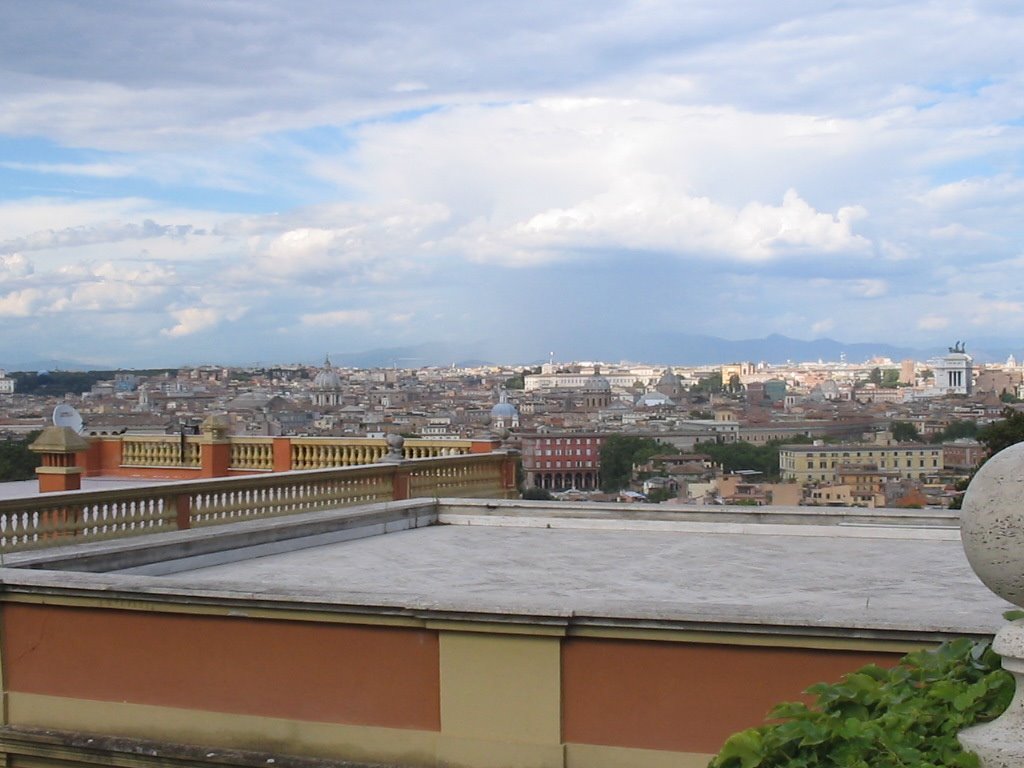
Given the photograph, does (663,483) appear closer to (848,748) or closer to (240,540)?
(240,540)

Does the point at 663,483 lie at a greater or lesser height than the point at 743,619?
lesser

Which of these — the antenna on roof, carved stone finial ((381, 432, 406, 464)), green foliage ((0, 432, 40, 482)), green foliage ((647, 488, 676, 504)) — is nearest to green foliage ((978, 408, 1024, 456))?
carved stone finial ((381, 432, 406, 464))

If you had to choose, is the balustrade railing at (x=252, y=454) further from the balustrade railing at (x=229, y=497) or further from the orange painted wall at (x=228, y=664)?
the orange painted wall at (x=228, y=664)

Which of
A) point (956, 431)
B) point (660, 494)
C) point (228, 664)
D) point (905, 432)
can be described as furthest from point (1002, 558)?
point (905, 432)

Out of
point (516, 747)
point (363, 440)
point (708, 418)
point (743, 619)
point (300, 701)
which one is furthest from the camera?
point (708, 418)

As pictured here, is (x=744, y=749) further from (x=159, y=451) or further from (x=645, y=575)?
(x=159, y=451)

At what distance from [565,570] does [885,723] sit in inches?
238

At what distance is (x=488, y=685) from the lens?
5.51m

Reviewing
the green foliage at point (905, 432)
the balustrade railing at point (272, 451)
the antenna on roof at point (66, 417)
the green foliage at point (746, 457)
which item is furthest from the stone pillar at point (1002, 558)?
the green foliage at point (905, 432)

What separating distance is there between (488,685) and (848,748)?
7.81 ft

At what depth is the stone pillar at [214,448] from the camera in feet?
64.0

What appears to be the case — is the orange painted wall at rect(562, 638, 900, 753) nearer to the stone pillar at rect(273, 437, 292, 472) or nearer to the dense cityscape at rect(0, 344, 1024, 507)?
the stone pillar at rect(273, 437, 292, 472)

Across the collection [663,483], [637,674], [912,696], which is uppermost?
[912,696]

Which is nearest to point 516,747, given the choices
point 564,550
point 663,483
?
point 564,550
